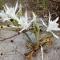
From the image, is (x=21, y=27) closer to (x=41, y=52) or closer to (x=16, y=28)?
(x=16, y=28)

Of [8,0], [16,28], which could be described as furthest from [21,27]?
[8,0]

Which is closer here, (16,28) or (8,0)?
(16,28)

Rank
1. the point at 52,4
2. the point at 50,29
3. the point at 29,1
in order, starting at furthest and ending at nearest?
the point at 29,1, the point at 52,4, the point at 50,29

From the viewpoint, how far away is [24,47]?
98cm

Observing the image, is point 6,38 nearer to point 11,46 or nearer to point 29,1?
point 11,46

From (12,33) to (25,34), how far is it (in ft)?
0.23

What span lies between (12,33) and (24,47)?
0.09m

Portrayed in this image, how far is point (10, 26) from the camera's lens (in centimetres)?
97

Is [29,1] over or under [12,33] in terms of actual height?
over

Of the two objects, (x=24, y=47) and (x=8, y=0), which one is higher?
(x=8, y=0)

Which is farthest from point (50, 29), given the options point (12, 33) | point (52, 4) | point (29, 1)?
point (29, 1)

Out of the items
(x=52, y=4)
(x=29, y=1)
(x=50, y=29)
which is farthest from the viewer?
(x=29, y=1)

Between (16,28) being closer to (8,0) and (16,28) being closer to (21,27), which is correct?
(21,27)

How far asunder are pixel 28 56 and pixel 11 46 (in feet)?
0.31
